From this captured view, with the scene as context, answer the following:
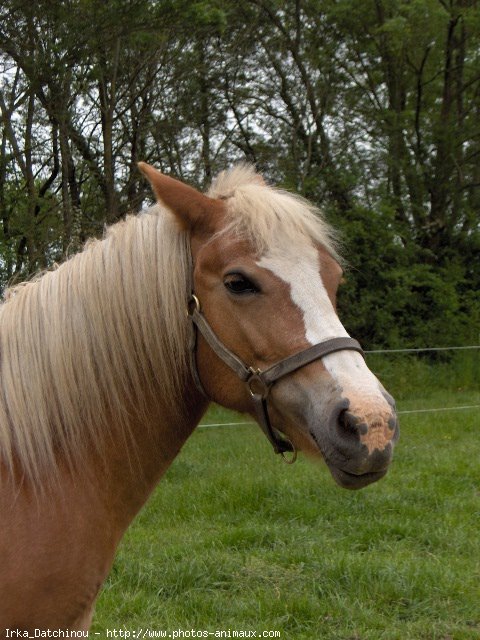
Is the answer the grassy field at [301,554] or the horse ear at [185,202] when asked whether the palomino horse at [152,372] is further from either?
the grassy field at [301,554]

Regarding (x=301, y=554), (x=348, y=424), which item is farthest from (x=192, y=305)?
(x=301, y=554)

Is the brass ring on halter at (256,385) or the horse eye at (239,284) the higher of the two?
the horse eye at (239,284)

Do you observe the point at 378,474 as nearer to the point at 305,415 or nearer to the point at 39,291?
the point at 305,415

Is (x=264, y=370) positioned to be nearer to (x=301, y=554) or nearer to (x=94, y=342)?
(x=94, y=342)

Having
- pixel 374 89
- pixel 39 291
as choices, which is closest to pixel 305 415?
pixel 39 291

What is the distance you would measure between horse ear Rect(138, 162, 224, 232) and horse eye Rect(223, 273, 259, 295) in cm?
22

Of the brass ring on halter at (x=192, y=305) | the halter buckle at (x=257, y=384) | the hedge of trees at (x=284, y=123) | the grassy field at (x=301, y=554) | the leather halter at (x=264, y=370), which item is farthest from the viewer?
the hedge of trees at (x=284, y=123)

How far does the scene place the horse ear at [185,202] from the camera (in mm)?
1966

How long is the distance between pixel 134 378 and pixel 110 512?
39 cm

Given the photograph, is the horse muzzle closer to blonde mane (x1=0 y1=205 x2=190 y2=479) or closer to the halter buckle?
the halter buckle

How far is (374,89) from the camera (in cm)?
1305

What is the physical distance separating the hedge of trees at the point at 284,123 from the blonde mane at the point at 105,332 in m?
6.83

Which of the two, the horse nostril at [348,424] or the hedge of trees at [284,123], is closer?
the horse nostril at [348,424]

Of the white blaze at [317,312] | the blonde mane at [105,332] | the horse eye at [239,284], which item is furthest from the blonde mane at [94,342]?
the white blaze at [317,312]
